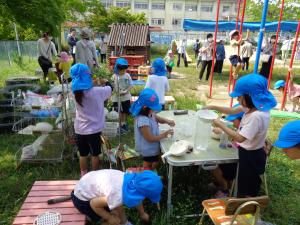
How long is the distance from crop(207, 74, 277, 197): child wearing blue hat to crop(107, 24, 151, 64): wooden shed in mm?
9908

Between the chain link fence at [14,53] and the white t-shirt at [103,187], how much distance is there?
37.9ft

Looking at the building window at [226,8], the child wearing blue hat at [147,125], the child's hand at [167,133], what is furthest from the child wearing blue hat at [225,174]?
the building window at [226,8]

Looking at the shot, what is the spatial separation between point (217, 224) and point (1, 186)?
2.86 meters

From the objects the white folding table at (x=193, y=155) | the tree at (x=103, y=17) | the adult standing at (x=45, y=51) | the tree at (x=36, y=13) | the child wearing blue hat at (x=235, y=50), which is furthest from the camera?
the tree at (x=103, y=17)

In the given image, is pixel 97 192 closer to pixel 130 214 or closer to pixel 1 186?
pixel 130 214

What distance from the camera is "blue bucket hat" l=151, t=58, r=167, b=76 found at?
16.1 feet

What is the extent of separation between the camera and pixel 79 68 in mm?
3211

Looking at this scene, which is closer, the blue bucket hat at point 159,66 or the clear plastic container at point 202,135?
the clear plastic container at point 202,135

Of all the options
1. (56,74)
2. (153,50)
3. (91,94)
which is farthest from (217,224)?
(153,50)

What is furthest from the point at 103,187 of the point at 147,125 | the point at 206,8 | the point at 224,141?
the point at 206,8

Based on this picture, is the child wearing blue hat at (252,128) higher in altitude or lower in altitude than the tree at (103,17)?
lower

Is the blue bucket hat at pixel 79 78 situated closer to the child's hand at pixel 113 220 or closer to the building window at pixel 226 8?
the child's hand at pixel 113 220

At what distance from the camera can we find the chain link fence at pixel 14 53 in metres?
12.3

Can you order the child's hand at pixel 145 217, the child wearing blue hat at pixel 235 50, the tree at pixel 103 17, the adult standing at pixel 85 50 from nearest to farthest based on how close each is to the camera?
the child's hand at pixel 145 217, the adult standing at pixel 85 50, the child wearing blue hat at pixel 235 50, the tree at pixel 103 17
